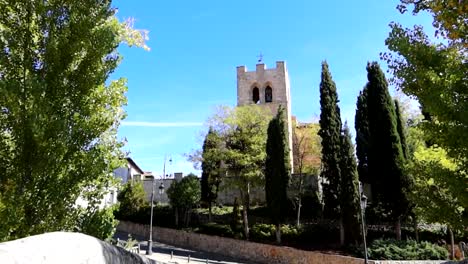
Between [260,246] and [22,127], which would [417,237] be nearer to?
[260,246]

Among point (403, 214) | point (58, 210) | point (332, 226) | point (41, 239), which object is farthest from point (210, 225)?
point (41, 239)

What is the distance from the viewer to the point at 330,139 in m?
27.9

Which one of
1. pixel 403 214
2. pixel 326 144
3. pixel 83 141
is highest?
pixel 326 144

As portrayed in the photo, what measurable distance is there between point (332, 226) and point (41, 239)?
2654 centimetres

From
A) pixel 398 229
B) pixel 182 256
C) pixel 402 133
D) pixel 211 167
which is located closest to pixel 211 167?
pixel 211 167

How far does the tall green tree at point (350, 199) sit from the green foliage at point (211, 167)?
9.45 meters

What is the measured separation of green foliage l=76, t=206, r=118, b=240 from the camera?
19.8 feet

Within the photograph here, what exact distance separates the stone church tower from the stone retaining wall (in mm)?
19158

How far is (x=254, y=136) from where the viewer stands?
103ft

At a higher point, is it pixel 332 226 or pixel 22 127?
pixel 22 127

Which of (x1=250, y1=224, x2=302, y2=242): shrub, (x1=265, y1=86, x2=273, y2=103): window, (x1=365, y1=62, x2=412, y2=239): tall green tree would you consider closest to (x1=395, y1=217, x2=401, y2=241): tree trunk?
(x1=365, y1=62, x2=412, y2=239): tall green tree

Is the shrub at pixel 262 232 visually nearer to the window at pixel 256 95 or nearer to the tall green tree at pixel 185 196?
the tall green tree at pixel 185 196

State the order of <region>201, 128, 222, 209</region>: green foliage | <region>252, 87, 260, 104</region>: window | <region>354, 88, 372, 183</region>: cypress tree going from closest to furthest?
<region>201, 128, 222, 209</region>: green foliage < <region>354, 88, 372, 183</region>: cypress tree < <region>252, 87, 260, 104</region>: window

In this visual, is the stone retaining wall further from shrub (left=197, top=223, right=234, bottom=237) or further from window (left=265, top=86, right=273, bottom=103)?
window (left=265, top=86, right=273, bottom=103)
